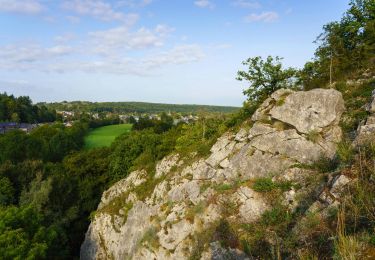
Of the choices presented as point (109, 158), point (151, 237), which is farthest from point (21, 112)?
point (151, 237)

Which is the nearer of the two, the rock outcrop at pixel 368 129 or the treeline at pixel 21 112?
the rock outcrop at pixel 368 129

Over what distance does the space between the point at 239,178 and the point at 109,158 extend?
2759 cm

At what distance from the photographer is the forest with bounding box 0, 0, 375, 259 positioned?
2167cm

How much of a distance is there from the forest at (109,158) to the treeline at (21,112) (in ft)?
274

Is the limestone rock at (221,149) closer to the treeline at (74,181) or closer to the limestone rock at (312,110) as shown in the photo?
the treeline at (74,181)

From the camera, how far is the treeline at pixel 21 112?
125475 mm

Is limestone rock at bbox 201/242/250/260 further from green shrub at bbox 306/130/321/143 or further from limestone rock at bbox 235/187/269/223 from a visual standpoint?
green shrub at bbox 306/130/321/143

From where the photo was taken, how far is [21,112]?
438ft

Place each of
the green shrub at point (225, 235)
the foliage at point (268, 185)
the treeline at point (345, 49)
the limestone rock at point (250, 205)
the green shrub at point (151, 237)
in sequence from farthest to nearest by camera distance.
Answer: the treeline at point (345, 49), the green shrub at point (151, 237), the foliage at point (268, 185), the limestone rock at point (250, 205), the green shrub at point (225, 235)

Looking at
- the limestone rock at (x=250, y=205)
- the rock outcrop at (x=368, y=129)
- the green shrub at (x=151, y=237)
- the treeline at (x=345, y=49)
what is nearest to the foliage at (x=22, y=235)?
the green shrub at (x=151, y=237)

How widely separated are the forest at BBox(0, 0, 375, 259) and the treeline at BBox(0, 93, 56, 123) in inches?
3290

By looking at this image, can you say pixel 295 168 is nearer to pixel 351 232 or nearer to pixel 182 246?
pixel 182 246

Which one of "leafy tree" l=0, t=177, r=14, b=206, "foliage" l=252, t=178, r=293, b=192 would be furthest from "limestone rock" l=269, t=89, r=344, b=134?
"leafy tree" l=0, t=177, r=14, b=206

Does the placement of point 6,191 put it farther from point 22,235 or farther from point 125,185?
point 22,235
